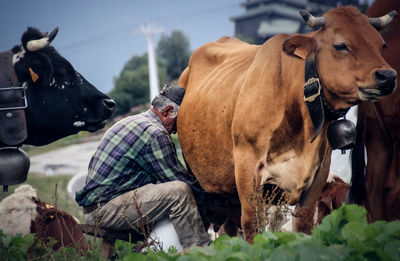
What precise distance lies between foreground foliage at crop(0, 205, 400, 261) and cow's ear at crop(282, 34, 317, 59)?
61.1 inches

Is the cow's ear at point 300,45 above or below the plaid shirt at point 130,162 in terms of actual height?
above

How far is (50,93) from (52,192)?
15.8 feet

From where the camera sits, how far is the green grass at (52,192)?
10219mm

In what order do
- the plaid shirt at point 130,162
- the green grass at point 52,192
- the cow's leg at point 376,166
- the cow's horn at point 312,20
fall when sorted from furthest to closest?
1. the green grass at point 52,192
2. the cow's leg at point 376,166
3. the plaid shirt at point 130,162
4. the cow's horn at point 312,20

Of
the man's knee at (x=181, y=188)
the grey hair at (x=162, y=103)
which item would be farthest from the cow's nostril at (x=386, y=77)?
the grey hair at (x=162, y=103)

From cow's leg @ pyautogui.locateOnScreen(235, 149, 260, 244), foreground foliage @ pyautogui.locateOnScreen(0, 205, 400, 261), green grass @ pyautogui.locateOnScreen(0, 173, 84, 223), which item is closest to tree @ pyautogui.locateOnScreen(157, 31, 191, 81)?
green grass @ pyautogui.locateOnScreen(0, 173, 84, 223)

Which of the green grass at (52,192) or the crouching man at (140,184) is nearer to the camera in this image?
the crouching man at (140,184)

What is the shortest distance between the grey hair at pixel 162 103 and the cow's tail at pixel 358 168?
166 cm

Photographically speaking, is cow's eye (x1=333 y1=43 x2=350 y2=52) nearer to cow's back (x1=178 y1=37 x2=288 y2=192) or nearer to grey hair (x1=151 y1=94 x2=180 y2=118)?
cow's back (x1=178 y1=37 x2=288 y2=192)

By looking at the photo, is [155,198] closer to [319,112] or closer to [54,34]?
[319,112]

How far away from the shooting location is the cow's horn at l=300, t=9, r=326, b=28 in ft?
13.0

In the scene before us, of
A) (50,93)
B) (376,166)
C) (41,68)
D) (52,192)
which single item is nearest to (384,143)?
(376,166)

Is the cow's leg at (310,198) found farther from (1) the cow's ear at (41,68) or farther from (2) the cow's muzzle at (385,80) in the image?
(1) the cow's ear at (41,68)

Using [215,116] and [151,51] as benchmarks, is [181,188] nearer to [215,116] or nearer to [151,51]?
[215,116]
